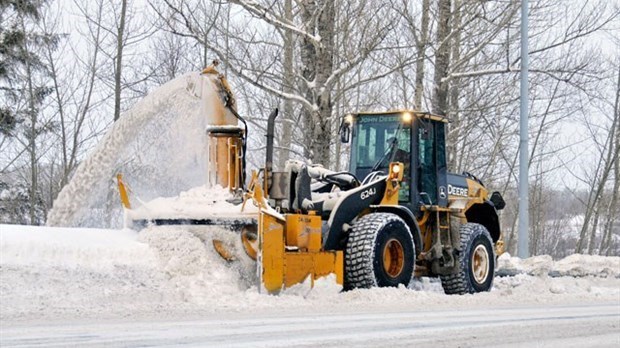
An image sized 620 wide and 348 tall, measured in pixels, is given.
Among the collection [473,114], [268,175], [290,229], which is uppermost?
[473,114]

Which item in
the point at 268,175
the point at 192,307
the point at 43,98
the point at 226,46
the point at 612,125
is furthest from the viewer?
the point at 612,125

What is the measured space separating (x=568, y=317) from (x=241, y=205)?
4047 millimetres

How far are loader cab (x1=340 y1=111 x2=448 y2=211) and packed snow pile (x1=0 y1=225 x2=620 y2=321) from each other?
6.35 ft

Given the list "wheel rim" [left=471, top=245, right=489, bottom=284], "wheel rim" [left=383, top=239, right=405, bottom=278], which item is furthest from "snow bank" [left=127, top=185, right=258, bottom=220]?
"wheel rim" [left=471, top=245, right=489, bottom=284]

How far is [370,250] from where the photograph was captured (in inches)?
437

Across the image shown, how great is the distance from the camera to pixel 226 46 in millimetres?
18094

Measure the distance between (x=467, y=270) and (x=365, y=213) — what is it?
2.34 metres

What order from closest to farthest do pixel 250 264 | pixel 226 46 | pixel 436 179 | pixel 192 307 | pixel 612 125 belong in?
pixel 192 307 < pixel 250 264 < pixel 436 179 < pixel 226 46 < pixel 612 125

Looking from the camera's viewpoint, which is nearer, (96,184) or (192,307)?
(192,307)

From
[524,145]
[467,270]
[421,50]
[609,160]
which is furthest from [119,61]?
[609,160]

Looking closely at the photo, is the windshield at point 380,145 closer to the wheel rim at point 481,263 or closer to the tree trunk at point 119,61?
the wheel rim at point 481,263

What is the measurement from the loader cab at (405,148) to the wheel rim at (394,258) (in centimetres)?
124

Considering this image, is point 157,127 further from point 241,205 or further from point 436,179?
point 436,179

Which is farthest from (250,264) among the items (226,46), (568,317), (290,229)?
(226,46)
